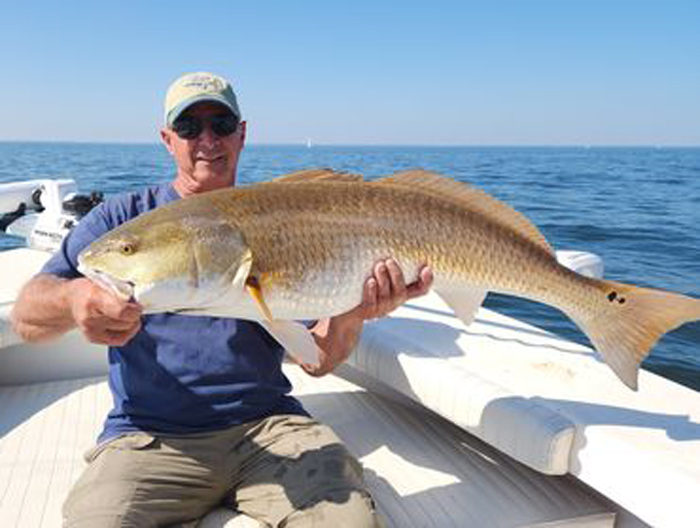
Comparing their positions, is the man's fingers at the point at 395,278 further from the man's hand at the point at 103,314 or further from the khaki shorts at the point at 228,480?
the man's hand at the point at 103,314

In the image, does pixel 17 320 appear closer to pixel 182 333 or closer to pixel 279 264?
pixel 182 333

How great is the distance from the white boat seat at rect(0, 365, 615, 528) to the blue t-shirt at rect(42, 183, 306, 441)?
0.46m

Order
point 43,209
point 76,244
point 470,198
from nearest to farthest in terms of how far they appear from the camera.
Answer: point 470,198, point 76,244, point 43,209

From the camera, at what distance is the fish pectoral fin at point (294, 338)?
8.09 feet

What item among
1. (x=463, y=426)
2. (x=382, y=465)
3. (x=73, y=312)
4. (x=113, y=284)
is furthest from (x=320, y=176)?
(x=382, y=465)

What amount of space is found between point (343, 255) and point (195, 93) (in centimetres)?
119

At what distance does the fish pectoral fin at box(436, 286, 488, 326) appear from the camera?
9.37 feet

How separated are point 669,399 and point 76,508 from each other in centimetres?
283

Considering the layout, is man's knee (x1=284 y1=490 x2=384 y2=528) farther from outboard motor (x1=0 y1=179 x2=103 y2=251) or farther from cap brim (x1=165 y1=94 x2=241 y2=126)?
outboard motor (x1=0 y1=179 x2=103 y2=251)

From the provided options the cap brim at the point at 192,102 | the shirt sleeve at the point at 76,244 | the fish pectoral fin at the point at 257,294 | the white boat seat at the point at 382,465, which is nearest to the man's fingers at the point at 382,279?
the fish pectoral fin at the point at 257,294

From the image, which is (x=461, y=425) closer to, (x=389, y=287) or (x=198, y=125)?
(x=389, y=287)

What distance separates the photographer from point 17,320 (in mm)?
2814

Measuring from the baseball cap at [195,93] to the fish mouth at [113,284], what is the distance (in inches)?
45.1

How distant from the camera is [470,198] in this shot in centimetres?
282
